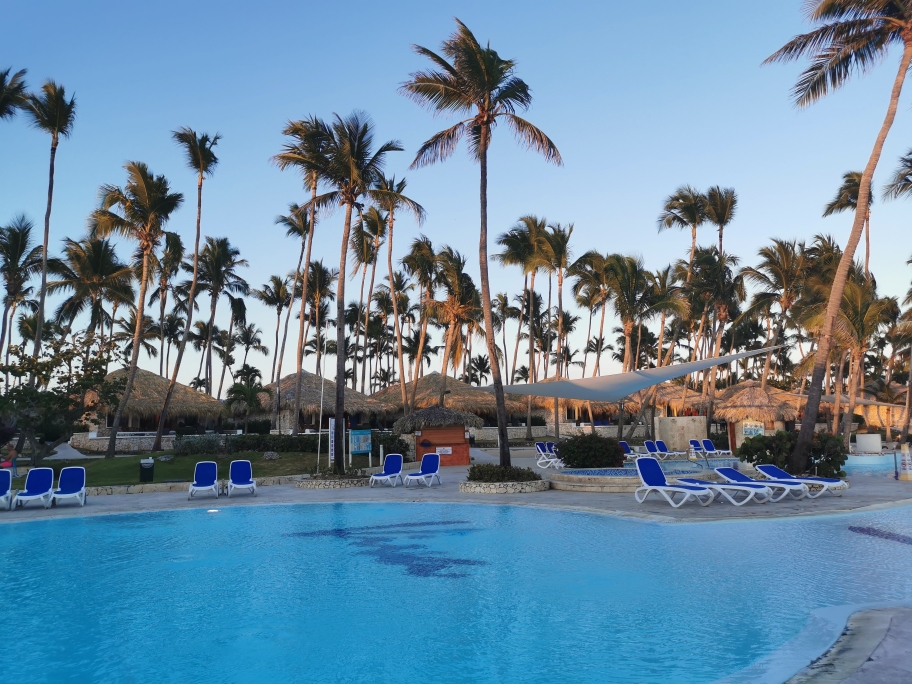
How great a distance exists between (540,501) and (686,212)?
21792 mm

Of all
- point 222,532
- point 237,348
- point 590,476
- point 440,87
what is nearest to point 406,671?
point 222,532

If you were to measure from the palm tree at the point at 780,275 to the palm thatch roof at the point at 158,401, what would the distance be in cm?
2456

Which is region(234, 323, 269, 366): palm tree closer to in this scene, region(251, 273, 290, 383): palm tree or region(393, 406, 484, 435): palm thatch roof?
region(251, 273, 290, 383): palm tree

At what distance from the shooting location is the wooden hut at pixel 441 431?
2064cm

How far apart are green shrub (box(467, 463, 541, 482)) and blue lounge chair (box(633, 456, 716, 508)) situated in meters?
2.88

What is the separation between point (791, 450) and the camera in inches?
554

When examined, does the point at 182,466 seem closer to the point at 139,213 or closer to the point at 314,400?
the point at 139,213

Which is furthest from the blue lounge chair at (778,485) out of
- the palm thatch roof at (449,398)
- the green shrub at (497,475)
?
the palm thatch roof at (449,398)

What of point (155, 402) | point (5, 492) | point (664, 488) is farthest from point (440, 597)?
point (155, 402)

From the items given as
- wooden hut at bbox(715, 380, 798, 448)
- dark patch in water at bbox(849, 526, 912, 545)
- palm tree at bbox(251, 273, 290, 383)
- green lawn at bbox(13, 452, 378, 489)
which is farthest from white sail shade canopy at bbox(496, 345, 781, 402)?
palm tree at bbox(251, 273, 290, 383)

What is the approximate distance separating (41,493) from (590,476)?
10.7m

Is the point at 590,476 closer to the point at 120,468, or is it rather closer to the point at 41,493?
the point at 41,493

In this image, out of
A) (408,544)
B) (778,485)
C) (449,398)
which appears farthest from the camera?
(449,398)

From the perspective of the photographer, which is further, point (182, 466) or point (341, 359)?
point (182, 466)
